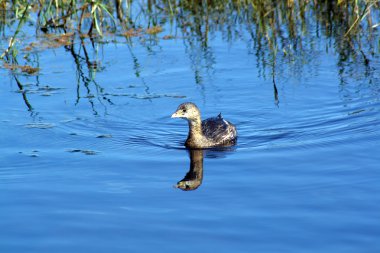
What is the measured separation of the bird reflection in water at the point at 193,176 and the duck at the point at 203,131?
0.60m

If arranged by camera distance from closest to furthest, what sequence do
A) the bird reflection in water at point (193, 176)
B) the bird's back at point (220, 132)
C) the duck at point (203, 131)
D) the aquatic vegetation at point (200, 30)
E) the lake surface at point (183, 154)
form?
1. the lake surface at point (183, 154)
2. the bird reflection in water at point (193, 176)
3. the duck at point (203, 131)
4. the bird's back at point (220, 132)
5. the aquatic vegetation at point (200, 30)

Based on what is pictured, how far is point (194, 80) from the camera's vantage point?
13.0 metres

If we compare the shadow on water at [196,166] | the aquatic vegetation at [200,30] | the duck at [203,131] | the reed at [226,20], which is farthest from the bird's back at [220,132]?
the reed at [226,20]

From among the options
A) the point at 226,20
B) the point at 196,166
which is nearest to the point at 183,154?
the point at 196,166

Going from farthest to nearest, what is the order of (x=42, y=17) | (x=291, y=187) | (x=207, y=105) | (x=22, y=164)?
(x=42, y=17)
(x=207, y=105)
(x=22, y=164)
(x=291, y=187)

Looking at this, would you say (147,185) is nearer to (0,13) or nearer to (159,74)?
(159,74)

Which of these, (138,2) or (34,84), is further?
(138,2)

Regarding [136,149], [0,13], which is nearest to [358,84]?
[136,149]

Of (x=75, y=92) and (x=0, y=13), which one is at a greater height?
(x=0, y=13)

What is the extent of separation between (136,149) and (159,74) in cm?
306

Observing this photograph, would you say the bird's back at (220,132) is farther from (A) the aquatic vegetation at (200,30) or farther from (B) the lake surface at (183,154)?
(A) the aquatic vegetation at (200,30)

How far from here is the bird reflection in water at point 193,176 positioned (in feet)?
29.0

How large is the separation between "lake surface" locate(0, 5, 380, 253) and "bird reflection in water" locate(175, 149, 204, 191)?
5 cm

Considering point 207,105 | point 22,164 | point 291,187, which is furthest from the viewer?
point 207,105
